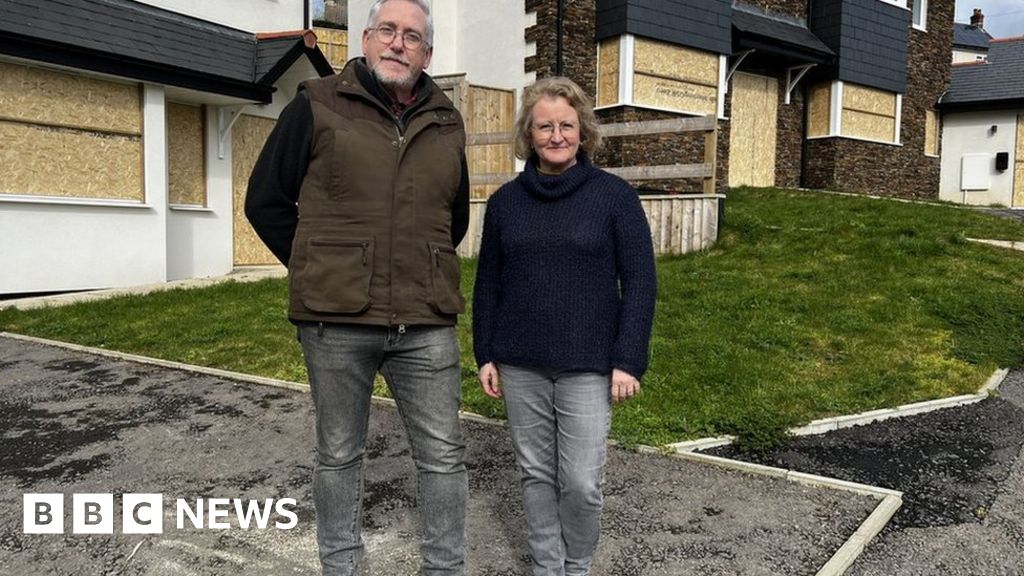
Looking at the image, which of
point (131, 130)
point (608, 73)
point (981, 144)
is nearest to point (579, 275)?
point (131, 130)

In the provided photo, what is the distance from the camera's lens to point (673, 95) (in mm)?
14367

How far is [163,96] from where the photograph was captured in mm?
11242

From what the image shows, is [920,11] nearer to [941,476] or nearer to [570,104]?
[941,476]

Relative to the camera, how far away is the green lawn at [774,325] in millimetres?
5176

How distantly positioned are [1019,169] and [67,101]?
76.3 feet

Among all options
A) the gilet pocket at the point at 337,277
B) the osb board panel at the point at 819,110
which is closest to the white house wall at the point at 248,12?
the gilet pocket at the point at 337,277

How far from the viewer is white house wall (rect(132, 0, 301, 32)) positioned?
40.0 ft

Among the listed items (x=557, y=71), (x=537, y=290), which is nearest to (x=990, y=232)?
(x=557, y=71)

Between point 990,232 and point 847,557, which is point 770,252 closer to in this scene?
point 990,232

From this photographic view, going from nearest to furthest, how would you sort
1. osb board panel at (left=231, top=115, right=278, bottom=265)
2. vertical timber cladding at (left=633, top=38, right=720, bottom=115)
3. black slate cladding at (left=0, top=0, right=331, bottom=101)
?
black slate cladding at (left=0, top=0, right=331, bottom=101) → osb board panel at (left=231, top=115, right=278, bottom=265) → vertical timber cladding at (left=633, top=38, right=720, bottom=115)

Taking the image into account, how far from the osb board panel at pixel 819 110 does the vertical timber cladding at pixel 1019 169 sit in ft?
24.3

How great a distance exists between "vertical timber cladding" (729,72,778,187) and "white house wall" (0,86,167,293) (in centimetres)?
1178

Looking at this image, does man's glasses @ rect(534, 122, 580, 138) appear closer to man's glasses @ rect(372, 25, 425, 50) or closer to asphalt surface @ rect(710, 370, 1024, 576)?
man's glasses @ rect(372, 25, 425, 50)

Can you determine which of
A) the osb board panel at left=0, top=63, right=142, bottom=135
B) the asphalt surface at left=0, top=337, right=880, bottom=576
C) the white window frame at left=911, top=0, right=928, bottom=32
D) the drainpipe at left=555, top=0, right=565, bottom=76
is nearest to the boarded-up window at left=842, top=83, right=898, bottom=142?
the white window frame at left=911, top=0, right=928, bottom=32
